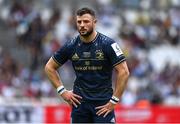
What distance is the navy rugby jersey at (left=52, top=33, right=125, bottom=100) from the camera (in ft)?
33.4

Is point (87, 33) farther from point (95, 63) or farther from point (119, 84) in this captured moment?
point (119, 84)

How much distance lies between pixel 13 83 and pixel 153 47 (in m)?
6.70

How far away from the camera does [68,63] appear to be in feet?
71.1

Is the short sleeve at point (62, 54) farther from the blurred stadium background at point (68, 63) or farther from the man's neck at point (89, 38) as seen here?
the blurred stadium background at point (68, 63)

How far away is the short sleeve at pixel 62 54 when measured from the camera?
409 inches

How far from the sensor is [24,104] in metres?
17.1

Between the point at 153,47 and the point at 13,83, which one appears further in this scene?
the point at 153,47

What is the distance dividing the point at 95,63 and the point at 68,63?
11455 mm

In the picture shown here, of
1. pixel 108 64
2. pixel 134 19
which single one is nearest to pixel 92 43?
pixel 108 64

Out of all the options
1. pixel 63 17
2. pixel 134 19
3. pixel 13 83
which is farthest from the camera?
pixel 134 19

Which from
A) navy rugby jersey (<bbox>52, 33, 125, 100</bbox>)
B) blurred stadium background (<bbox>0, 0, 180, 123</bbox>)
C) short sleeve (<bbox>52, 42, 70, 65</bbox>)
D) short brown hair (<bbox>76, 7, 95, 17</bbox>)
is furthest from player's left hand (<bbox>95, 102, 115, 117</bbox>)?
blurred stadium background (<bbox>0, 0, 180, 123</bbox>)

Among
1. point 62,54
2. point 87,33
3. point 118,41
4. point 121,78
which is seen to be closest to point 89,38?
point 87,33

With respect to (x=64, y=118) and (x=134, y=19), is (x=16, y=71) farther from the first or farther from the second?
(x=134, y=19)

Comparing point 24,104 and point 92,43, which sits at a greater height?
point 92,43
